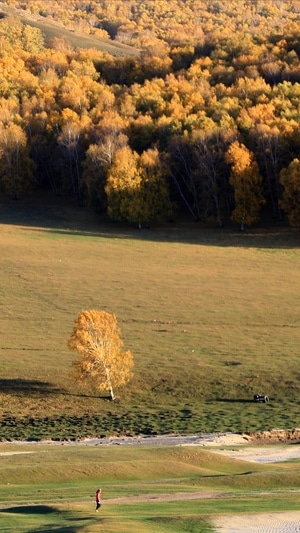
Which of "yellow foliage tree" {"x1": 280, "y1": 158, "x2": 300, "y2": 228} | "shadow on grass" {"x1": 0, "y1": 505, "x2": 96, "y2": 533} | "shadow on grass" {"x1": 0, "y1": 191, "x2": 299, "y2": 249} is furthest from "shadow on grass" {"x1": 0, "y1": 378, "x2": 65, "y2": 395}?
"yellow foliage tree" {"x1": 280, "y1": 158, "x2": 300, "y2": 228}

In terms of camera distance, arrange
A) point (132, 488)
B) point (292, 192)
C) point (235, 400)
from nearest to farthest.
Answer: point (132, 488), point (235, 400), point (292, 192)

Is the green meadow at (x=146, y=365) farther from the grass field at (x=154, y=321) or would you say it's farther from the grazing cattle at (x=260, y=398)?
the grazing cattle at (x=260, y=398)

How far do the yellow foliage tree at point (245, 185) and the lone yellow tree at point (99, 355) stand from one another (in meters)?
50.0

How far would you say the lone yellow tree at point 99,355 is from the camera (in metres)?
66.8

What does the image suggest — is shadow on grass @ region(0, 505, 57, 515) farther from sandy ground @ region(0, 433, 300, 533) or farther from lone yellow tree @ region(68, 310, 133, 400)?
lone yellow tree @ region(68, 310, 133, 400)

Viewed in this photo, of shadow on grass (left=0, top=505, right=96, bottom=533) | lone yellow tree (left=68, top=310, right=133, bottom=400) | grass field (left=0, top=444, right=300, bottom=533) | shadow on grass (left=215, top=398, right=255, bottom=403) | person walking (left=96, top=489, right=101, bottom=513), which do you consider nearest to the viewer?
shadow on grass (left=0, top=505, right=96, bottom=533)

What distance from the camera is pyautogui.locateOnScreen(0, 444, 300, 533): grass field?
3488cm

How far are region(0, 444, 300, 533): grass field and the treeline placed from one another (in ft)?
219

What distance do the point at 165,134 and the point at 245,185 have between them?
800 inches

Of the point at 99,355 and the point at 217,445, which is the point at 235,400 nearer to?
the point at 99,355

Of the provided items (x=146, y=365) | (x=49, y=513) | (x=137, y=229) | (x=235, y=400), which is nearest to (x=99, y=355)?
(x=146, y=365)

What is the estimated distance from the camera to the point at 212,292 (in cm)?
9206

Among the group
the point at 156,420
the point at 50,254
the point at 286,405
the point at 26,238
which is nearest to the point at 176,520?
the point at 156,420

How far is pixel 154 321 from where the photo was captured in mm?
82812
